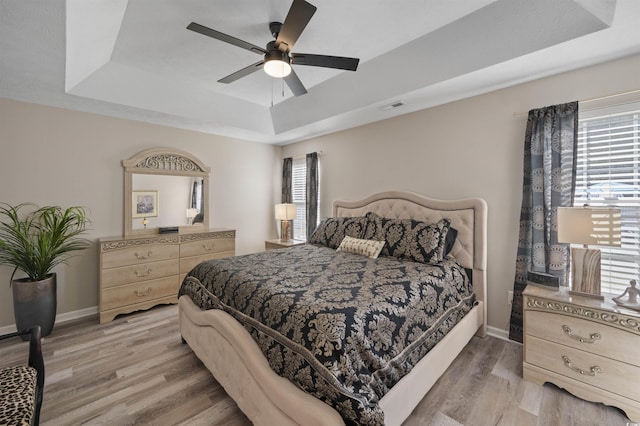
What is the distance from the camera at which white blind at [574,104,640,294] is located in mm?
2094

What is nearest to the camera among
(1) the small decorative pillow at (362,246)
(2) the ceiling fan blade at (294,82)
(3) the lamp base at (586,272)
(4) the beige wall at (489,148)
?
(3) the lamp base at (586,272)

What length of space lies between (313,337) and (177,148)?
144 inches

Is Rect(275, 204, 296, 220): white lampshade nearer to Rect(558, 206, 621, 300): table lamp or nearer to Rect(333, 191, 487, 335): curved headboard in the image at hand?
Rect(333, 191, 487, 335): curved headboard

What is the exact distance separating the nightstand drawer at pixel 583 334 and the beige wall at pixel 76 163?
4165mm

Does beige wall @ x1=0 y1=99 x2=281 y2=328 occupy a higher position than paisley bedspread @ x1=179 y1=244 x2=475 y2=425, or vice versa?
beige wall @ x1=0 y1=99 x2=281 y2=328

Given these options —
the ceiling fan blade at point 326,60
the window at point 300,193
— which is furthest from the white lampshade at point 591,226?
the window at point 300,193

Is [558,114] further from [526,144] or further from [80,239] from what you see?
[80,239]

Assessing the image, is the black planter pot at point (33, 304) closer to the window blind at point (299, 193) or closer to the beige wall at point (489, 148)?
the window blind at point (299, 193)

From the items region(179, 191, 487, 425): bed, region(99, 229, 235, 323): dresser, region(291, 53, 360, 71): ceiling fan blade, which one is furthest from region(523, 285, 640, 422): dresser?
region(99, 229, 235, 323): dresser

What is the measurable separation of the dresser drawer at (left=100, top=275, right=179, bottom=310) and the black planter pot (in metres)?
0.43

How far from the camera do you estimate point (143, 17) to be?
6.95 feet

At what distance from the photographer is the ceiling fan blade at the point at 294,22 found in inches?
62.8

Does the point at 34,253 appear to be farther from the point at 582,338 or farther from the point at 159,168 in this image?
the point at 582,338

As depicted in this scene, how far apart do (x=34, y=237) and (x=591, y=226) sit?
16.8ft
